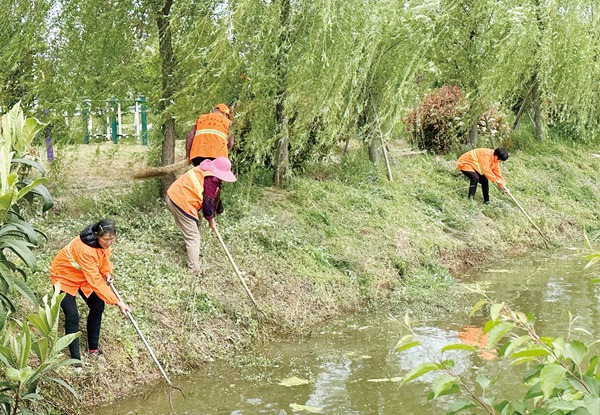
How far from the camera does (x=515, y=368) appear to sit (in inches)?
311

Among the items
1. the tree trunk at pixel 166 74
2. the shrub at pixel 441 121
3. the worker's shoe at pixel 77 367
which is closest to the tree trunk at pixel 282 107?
the tree trunk at pixel 166 74

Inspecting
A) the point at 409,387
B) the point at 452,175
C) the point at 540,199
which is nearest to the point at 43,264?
the point at 409,387

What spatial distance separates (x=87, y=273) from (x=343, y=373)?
2825 millimetres

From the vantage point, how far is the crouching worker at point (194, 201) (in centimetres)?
884

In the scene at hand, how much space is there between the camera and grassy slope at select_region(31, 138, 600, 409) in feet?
26.1

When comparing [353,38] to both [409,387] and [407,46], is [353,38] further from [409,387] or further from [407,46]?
[409,387]

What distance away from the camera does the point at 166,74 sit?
1045 centimetres

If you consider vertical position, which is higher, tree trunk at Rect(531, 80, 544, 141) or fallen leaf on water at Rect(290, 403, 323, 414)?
tree trunk at Rect(531, 80, 544, 141)

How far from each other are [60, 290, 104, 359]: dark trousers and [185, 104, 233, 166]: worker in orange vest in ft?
11.2

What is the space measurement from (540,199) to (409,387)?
1003 centimetres

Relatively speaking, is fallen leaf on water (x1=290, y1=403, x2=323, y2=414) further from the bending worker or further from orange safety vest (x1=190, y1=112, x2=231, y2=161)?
the bending worker

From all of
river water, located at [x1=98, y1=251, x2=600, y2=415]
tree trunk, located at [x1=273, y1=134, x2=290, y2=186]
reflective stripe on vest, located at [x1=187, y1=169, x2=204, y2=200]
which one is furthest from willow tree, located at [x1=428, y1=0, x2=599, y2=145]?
reflective stripe on vest, located at [x1=187, y1=169, x2=204, y2=200]

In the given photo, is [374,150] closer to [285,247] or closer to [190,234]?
[285,247]

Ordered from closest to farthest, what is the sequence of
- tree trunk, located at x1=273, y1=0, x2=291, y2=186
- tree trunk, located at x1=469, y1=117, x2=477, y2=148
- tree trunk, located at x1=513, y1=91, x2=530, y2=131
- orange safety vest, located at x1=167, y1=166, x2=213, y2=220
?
orange safety vest, located at x1=167, y1=166, x2=213, y2=220
tree trunk, located at x1=273, y1=0, x2=291, y2=186
tree trunk, located at x1=469, y1=117, x2=477, y2=148
tree trunk, located at x1=513, y1=91, x2=530, y2=131
